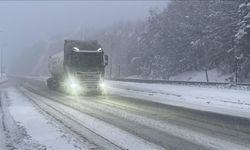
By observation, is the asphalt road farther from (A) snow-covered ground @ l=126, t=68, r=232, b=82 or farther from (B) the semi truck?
(A) snow-covered ground @ l=126, t=68, r=232, b=82

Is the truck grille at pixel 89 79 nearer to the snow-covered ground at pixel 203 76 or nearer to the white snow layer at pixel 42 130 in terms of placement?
the white snow layer at pixel 42 130

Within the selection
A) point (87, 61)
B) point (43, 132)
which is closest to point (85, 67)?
point (87, 61)

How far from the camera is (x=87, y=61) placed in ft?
107

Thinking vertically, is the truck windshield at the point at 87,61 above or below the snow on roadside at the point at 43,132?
above

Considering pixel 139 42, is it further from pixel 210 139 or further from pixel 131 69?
pixel 210 139

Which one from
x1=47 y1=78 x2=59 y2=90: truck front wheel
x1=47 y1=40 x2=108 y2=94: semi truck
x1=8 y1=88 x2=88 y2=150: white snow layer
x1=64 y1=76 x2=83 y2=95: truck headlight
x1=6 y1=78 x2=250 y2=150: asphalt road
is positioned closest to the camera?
x1=6 y1=78 x2=250 y2=150: asphalt road

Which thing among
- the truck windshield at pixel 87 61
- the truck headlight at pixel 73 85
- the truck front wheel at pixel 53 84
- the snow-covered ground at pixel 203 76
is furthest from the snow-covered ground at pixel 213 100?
the snow-covered ground at pixel 203 76

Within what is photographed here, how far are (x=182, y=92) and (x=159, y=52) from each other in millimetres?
52078

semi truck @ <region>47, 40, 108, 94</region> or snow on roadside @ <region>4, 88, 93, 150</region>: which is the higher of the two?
semi truck @ <region>47, 40, 108, 94</region>

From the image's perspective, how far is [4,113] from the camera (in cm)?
1969

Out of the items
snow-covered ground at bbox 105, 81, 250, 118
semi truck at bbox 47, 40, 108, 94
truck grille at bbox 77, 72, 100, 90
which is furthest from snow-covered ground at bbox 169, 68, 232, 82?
snow-covered ground at bbox 105, 81, 250, 118

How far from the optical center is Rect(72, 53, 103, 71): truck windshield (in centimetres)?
3256

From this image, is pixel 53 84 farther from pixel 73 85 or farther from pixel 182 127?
pixel 182 127

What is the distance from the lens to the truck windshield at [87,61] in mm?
32562
